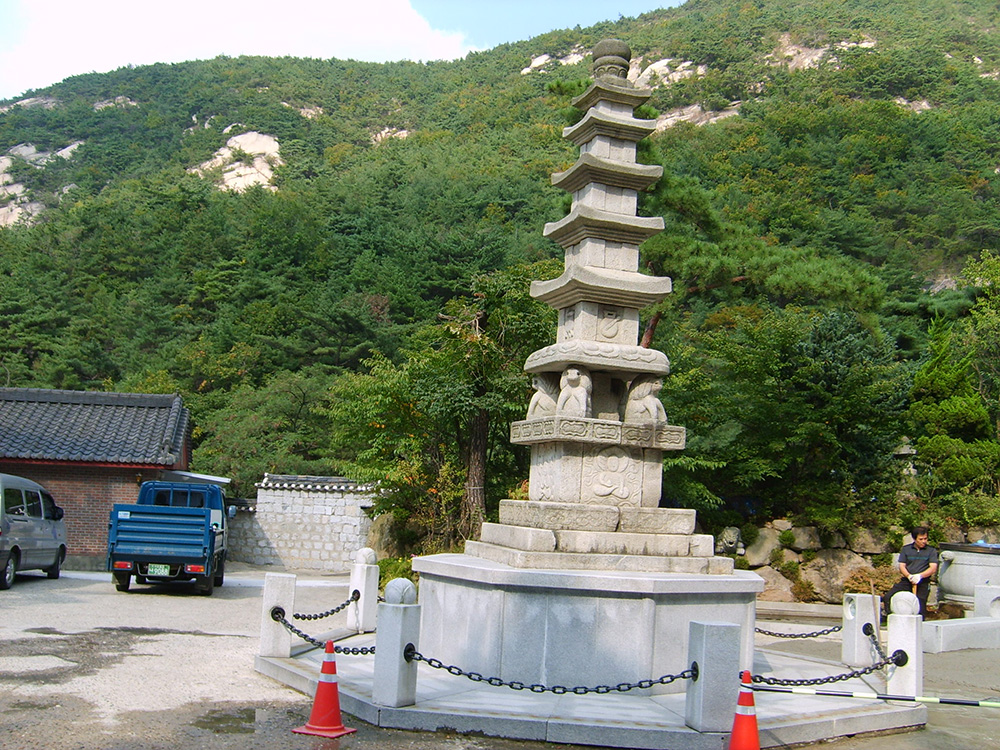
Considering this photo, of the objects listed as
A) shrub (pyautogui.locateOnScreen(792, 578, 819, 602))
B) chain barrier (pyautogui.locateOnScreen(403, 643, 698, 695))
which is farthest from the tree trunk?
chain barrier (pyautogui.locateOnScreen(403, 643, 698, 695))

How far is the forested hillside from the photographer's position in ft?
62.5

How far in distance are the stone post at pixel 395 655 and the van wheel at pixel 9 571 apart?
1053 centimetres

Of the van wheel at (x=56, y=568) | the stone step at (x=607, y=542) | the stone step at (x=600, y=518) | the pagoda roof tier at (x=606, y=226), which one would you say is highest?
the pagoda roof tier at (x=606, y=226)

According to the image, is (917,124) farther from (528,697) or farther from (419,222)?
(528,697)

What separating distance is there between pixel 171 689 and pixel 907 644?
6718mm

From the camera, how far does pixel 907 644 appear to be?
25.1ft

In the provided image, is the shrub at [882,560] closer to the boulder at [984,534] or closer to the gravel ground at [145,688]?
the boulder at [984,534]

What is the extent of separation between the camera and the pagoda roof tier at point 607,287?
9.30 meters

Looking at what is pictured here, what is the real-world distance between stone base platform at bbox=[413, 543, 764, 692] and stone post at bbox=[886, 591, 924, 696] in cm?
139

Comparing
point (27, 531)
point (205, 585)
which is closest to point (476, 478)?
point (205, 585)

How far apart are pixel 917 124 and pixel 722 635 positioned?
173 feet

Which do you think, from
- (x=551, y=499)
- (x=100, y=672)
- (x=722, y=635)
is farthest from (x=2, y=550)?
(x=722, y=635)

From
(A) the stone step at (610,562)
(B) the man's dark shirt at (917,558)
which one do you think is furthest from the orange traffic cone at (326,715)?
(B) the man's dark shirt at (917,558)

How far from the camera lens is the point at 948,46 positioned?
7825cm
